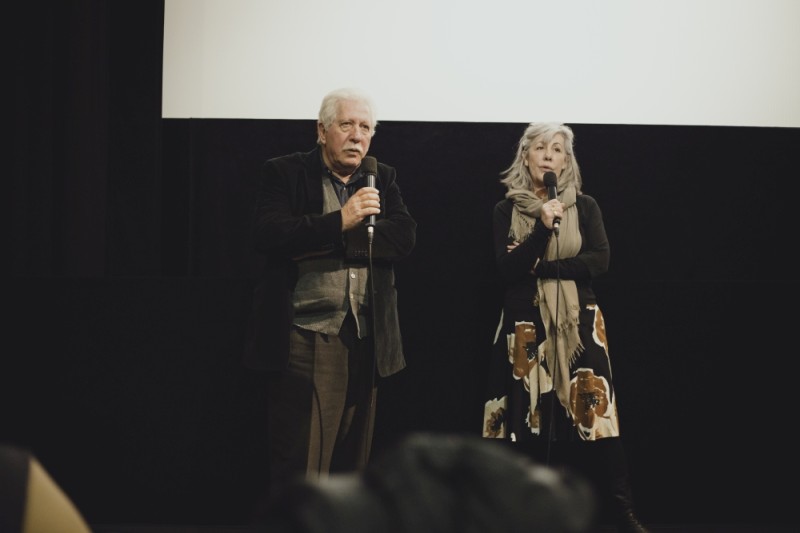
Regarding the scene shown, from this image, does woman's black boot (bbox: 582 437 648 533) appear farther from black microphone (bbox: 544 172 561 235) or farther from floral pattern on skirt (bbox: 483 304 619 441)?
black microphone (bbox: 544 172 561 235)

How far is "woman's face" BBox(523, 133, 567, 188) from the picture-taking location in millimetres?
3195

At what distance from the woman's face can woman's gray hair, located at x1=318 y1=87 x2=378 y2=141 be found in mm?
767

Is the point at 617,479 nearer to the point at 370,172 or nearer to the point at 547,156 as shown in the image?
the point at 547,156

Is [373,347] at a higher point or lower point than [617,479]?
higher

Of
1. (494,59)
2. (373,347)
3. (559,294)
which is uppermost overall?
(494,59)

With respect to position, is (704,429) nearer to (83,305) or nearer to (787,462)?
(787,462)

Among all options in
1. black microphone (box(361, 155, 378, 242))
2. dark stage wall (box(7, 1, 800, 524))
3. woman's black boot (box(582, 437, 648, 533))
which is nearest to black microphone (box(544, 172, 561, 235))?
dark stage wall (box(7, 1, 800, 524))

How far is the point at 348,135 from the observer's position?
2645 millimetres

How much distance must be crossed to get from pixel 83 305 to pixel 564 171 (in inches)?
75.1

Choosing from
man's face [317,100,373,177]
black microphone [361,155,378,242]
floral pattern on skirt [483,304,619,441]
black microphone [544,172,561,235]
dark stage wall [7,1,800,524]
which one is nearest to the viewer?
black microphone [361,155,378,242]

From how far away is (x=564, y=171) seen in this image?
3.23 m

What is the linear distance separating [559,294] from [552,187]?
0.38 metres

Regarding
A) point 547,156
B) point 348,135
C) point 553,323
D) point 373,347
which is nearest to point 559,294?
point 553,323

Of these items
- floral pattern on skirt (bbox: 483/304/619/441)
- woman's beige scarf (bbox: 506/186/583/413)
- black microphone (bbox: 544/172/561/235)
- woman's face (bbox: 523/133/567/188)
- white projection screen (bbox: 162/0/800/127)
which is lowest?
floral pattern on skirt (bbox: 483/304/619/441)
